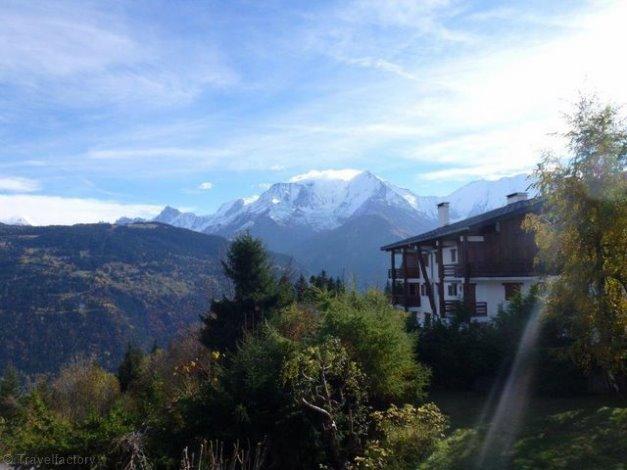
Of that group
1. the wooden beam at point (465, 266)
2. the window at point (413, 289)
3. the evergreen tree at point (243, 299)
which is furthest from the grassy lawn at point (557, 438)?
the window at point (413, 289)

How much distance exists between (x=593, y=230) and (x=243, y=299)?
2097cm

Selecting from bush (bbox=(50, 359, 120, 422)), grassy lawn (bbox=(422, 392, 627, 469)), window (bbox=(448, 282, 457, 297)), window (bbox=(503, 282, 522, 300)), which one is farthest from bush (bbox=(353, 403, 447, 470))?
bush (bbox=(50, 359, 120, 422))

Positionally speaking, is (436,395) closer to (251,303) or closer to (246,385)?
(246,385)

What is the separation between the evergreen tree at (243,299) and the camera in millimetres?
29438

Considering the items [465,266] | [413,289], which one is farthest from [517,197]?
[413,289]

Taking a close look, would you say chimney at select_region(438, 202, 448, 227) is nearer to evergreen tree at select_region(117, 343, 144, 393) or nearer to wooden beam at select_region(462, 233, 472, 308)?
wooden beam at select_region(462, 233, 472, 308)

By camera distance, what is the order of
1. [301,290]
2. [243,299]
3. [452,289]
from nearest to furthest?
[243,299], [452,289], [301,290]

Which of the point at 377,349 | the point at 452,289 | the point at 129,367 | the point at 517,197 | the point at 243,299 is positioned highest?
the point at 517,197

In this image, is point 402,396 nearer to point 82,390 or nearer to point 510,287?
point 510,287

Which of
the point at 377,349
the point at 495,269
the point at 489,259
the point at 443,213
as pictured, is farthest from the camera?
the point at 443,213

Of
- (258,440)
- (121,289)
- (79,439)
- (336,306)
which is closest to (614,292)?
(336,306)

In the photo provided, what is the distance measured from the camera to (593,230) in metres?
11.9

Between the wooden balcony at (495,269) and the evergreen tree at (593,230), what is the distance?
13.4m

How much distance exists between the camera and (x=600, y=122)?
11836 mm
